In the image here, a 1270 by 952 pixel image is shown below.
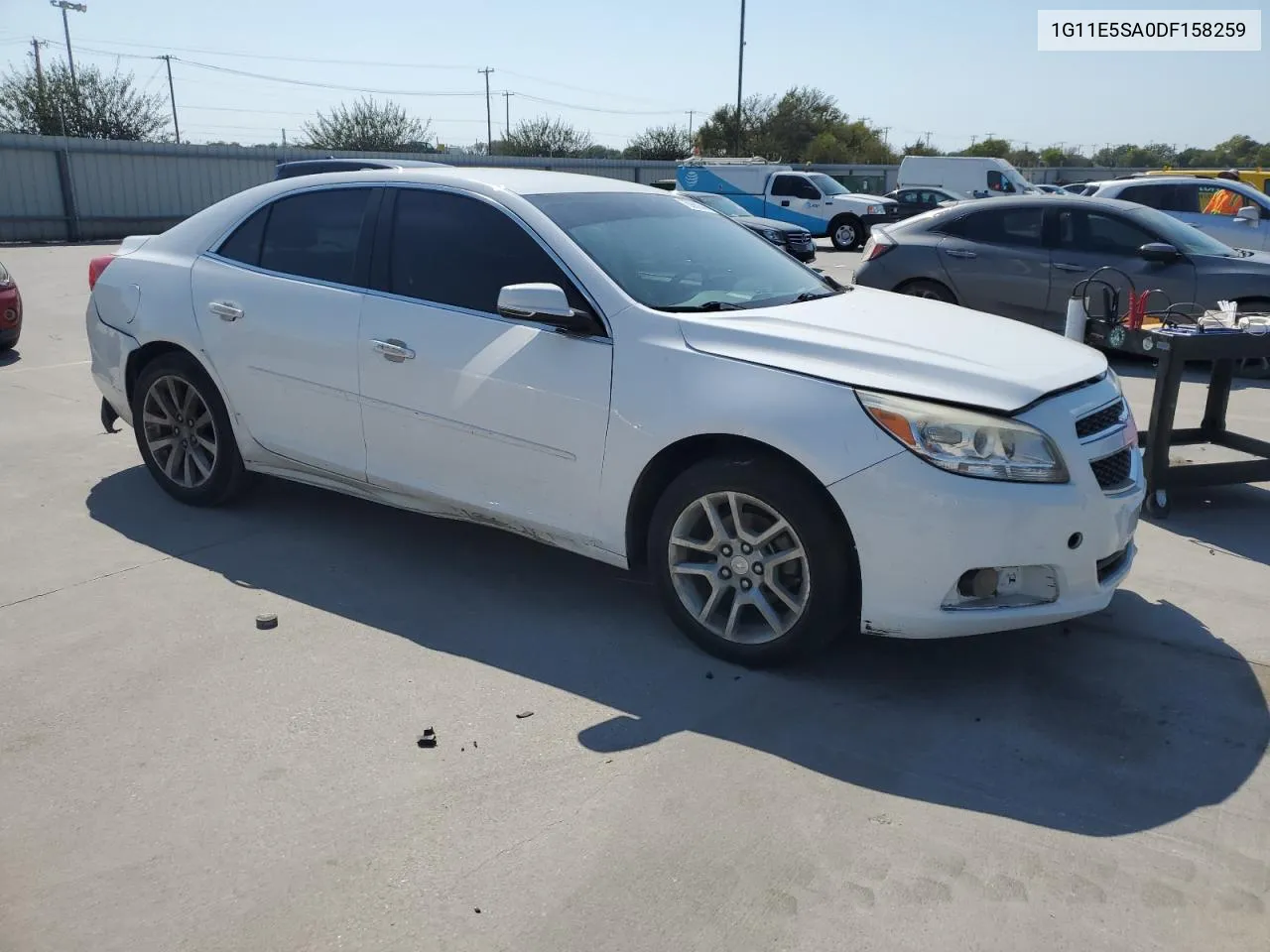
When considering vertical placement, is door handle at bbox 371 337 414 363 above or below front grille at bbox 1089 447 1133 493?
above

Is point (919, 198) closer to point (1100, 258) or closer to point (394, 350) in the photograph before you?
point (1100, 258)

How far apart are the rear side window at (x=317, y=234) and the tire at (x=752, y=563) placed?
6.48ft

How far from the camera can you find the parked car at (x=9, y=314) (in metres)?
9.84

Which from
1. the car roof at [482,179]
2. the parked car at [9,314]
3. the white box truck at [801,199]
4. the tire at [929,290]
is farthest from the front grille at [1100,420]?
the white box truck at [801,199]

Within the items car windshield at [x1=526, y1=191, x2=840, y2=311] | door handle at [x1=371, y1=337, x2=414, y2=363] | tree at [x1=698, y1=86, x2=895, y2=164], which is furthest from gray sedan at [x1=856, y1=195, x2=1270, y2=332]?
tree at [x1=698, y1=86, x2=895, y2=164]

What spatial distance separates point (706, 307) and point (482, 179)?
1241 mm

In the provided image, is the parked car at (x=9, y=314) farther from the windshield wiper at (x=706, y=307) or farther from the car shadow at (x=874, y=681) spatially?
the windshield wiper at (x=706, y=307)

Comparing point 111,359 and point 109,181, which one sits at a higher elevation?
point 109,181

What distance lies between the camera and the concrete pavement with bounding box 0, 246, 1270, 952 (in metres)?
2.66

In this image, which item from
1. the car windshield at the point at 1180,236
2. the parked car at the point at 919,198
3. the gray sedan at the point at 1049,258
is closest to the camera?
the gray sedan at the point at 1049,258

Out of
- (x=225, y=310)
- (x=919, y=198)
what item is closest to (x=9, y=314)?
(x=225, y=310)

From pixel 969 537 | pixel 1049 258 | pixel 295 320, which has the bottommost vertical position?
pixel 969 537

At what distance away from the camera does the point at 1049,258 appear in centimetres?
990

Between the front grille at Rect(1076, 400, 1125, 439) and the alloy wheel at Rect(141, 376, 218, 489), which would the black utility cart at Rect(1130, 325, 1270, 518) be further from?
the alloy wheel at Rect(141, 376, 218, 489)
